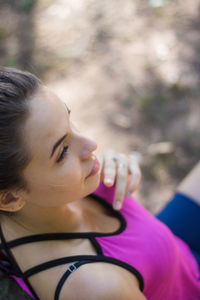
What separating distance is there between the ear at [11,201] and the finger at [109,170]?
435mm

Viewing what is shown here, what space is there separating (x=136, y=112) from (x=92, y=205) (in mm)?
1712

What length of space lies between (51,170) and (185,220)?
107cm

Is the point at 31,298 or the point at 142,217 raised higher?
the point at 142,217

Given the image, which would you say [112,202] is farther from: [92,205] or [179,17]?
[179,17]

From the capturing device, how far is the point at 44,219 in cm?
141

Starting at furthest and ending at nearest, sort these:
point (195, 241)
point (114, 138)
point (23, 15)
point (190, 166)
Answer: point (23, 15) < point (114, 138) < point (190, 166) < point (195, 241)

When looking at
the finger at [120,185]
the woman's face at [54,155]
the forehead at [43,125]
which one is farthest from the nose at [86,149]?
the finger at [120,185]

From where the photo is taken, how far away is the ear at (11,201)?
1232mm

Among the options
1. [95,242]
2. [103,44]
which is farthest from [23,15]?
[95,242]

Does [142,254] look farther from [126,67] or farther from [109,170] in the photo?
[126,67]

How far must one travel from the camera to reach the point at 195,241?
1.97 metres

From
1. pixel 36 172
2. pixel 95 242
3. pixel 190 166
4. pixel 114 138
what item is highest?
pixel 36 172

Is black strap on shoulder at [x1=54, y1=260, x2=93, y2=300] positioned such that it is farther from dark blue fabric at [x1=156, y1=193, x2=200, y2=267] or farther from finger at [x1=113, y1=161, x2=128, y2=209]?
dark blue fabric at [x1=156, y1=193, x2=200, y2=267]

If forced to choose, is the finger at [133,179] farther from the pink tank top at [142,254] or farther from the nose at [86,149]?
the nose at [86,149]
